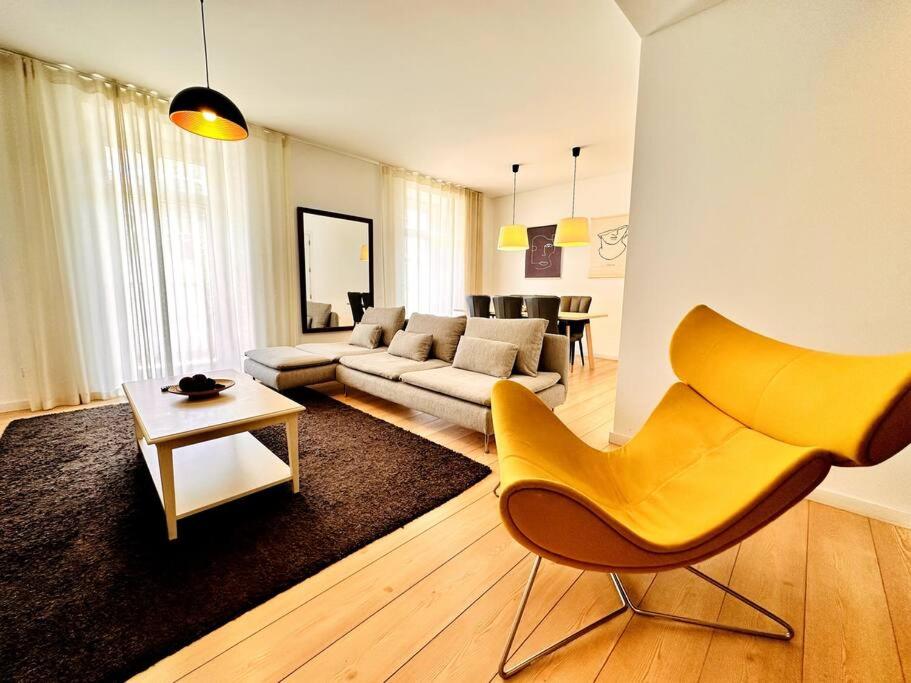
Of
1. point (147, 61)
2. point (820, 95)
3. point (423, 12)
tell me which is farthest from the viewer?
point (147, 61)

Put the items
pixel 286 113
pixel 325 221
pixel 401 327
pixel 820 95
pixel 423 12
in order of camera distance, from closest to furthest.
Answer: pixel 820 95 < pixel 423 12 < pixel 286 113 < pixel 401 327 < pixel 325 221

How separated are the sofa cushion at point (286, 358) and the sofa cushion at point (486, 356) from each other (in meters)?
1.27

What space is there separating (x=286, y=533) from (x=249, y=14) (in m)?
2.90

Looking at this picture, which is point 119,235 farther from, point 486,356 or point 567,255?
point 567,255

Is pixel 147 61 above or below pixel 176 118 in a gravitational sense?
above

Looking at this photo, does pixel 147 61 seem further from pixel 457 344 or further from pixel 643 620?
pixel 643 620

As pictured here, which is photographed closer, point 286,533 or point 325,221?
point 286,533

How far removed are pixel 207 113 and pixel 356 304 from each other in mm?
3086

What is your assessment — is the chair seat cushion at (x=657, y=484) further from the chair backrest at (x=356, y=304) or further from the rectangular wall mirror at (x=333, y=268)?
the chair backrest at (x=356, y=304)

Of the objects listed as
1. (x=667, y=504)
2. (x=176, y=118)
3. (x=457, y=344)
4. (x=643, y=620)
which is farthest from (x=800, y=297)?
(x=176, y=118)

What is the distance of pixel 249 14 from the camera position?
2191 millimetres

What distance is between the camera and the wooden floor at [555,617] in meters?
0.97

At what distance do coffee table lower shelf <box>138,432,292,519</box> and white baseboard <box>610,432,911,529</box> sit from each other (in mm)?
2564

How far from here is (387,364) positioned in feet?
9.75
